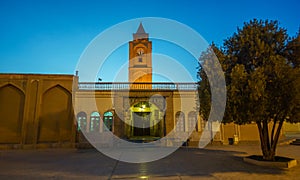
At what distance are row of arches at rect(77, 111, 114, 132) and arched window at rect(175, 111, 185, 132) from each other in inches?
223

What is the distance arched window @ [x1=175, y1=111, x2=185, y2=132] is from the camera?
17.2 metres

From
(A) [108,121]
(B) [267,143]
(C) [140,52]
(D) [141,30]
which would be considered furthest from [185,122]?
(D) [141,30]

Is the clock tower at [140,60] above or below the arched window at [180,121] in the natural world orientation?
above

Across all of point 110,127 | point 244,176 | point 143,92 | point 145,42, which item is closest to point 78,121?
point 110,127

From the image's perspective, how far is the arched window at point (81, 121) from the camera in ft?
54.4

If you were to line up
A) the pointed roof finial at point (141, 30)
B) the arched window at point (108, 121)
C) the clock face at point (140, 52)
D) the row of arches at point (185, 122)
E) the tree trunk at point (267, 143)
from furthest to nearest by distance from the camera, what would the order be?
the pointed roof finial at point (141, 30)
the clock face at point (140, 52)
the row of arches at point (185, 122)
the arched window at point (108, 121)
the tree trunk at point (267, 143)

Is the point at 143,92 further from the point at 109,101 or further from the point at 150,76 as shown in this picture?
the point at 150,76

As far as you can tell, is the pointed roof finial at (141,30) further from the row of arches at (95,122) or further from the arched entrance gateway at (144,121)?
the row of arches at (95,122)

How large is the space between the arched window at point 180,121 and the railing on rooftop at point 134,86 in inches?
90.9

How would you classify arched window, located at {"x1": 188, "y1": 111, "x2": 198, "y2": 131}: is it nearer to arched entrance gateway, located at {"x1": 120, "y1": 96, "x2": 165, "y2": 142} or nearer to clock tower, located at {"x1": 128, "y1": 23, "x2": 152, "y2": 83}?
arched entrance gateway, located at {"x1": 120, "y1": 96, "x2": 165, "y2": 142}

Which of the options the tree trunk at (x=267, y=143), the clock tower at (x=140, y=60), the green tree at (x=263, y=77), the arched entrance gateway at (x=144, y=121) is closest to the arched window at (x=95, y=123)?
the arched entrance gateway at (x=144, y=121)

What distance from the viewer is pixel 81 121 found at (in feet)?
55.1

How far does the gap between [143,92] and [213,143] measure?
739cm

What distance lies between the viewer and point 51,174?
7016mm
